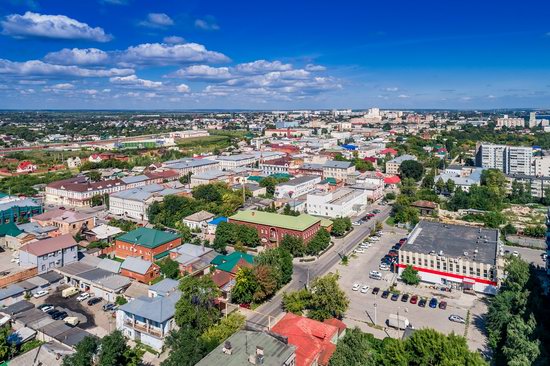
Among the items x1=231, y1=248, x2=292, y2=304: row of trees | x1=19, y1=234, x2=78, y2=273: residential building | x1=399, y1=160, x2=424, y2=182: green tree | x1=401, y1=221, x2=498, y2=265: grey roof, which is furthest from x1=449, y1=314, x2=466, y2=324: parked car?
x1=399, y1=160, x2=424, y2=182: green tree

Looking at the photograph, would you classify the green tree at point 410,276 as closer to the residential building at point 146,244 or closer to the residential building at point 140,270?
the residential building at point 140,270

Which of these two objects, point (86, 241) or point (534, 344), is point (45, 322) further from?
point (534, 344)

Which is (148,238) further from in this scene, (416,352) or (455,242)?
(455,242)

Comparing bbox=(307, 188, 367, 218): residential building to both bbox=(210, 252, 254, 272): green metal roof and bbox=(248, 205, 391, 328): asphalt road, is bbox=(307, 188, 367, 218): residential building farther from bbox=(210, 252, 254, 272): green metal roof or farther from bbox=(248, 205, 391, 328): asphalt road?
bbox=(210, 252, 254, 272): green metal roof

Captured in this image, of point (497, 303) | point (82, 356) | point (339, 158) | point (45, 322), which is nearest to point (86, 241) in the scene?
point (45, 322)

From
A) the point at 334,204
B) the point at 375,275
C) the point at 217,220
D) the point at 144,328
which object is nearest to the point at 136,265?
the point at 144,328

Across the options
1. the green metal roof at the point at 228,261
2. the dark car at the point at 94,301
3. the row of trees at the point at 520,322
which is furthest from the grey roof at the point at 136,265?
the row of trees at the point at 520,322
